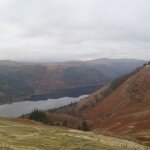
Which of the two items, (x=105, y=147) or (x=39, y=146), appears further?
(x=105, y=147)

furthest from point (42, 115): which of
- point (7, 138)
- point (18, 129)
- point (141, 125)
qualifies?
point (7, 138)

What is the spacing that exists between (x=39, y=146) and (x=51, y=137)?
8032 millimetres

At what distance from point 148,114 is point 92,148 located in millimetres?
119654

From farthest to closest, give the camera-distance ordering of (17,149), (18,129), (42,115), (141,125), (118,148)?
(42,115), (141,125), (18,129), (118,148), (17,149)

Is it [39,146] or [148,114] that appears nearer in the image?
[39,146]

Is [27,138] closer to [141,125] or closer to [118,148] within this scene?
[118,148]

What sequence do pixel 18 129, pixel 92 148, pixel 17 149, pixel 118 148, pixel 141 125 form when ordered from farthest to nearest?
pixel 141 125 < pixel 18 129 < pixel 118 148 < pixel 92 148 < pixel 17 149

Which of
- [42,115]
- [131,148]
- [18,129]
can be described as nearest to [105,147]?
[131,148]

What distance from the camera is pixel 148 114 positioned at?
520 feet

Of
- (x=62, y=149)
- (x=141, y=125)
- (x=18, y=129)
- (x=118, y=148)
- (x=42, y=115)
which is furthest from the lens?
(x=42, y=115)


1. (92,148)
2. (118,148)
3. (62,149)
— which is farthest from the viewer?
(118,148)

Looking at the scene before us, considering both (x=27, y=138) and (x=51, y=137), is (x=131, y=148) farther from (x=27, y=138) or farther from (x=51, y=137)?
(x=27, y=138)

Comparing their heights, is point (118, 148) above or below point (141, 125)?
above

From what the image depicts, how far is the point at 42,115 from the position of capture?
152m
